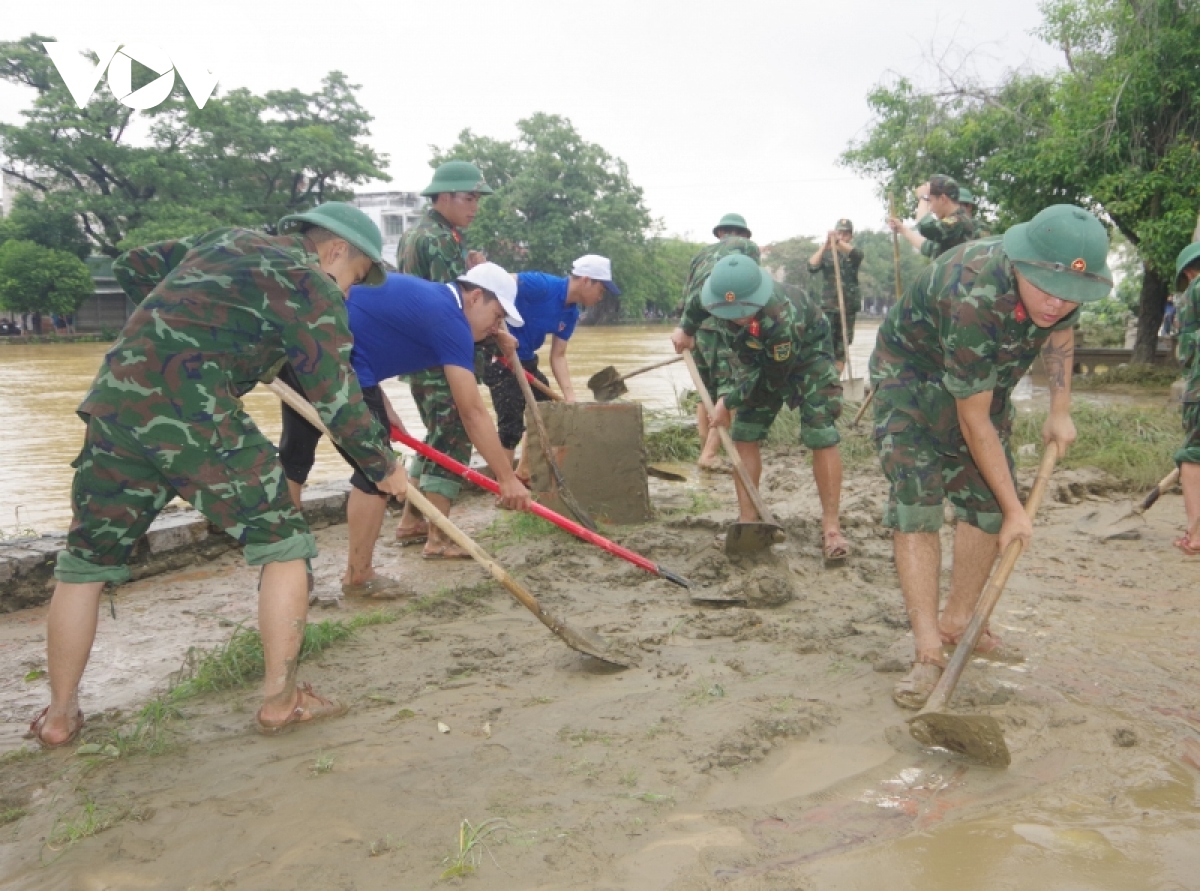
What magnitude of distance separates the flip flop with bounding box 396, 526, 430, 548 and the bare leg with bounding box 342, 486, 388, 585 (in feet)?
2.87

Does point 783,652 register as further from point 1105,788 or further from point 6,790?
point 6,790

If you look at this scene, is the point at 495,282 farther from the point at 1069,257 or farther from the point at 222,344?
the point at 1069,257

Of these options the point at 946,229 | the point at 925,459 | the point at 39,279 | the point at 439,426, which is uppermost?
the point at 39,279

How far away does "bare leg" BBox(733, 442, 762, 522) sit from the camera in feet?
15.7

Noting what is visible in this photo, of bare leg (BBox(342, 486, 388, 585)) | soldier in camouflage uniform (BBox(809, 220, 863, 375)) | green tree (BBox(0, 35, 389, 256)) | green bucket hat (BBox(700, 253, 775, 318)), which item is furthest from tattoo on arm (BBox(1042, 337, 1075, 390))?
green tree (BBox(0, 35, 389, 256))

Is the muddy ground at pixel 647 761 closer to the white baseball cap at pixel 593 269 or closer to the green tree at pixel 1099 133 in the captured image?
the white baseball cap at pixel 593 269

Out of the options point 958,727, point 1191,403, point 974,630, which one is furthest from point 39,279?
point 958,727

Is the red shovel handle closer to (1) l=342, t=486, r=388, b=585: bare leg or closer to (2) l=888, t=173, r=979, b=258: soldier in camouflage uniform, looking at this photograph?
(1) l=342, t=486, r=388, b=585: bare leg

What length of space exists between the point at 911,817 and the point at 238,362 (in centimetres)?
206

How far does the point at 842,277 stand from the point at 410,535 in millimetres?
6708

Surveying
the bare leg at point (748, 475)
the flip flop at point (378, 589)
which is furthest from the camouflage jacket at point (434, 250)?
the bare leg at point (748, 475)

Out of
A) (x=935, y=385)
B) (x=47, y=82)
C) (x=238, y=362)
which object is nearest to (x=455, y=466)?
(x=238, y=362)

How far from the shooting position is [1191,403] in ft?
15.4

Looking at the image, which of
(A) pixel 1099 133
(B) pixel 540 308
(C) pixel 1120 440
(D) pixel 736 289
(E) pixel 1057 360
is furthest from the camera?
(A) pixel 1099 133
